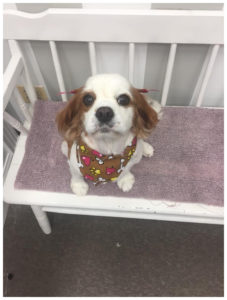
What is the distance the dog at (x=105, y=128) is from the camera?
2.04 feet

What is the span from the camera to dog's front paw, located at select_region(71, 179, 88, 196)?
876mm

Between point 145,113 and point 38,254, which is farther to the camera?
point 38,254

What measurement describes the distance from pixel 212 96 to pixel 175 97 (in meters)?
0.17

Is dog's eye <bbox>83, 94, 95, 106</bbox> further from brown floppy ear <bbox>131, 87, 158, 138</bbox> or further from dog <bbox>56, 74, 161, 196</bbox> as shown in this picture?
brown floppy ear <bbox>131, 87, 158, 138</bbox>

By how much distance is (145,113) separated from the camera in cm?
71

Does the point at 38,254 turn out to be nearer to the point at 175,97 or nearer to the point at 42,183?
the point at 42,183

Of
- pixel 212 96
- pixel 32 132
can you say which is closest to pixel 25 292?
pixel 32 132

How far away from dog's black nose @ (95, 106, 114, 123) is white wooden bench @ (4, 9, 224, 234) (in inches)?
14.8

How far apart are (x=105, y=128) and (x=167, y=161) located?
43 centimetres

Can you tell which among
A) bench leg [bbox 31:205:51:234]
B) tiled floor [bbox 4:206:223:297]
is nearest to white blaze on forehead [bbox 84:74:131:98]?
bench leg [bbox 31:205:51:234]

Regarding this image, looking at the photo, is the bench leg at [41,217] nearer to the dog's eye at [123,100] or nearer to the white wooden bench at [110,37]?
the white wooden bench at [110,37]

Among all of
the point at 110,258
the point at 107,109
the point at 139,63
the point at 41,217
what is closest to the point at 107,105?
the point at 107,109

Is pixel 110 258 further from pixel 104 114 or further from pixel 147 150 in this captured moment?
pixel 104 114

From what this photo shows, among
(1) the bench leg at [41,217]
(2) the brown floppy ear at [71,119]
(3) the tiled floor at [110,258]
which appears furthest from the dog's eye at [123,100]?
(3) the tiled floor at [110,258]
